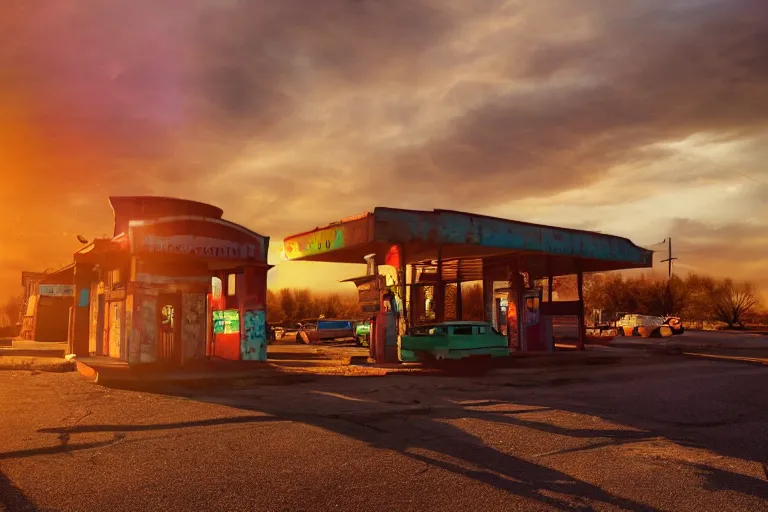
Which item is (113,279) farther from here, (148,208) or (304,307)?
(304,307)

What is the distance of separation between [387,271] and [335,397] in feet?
34.2

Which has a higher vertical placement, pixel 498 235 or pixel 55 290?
pixel 498 235

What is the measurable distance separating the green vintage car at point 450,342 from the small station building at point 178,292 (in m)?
5.48

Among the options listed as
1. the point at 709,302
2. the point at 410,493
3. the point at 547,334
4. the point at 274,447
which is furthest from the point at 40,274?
the point at 709,302

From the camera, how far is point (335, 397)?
13188 mm

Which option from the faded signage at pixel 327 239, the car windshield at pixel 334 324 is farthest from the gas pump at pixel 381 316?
the car windshield at pixel 334 324

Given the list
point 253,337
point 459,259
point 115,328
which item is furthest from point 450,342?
point 115,328

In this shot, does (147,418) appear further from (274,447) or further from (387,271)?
(387,271)

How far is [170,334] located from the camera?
20.3 m

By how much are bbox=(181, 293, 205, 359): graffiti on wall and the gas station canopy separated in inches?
211

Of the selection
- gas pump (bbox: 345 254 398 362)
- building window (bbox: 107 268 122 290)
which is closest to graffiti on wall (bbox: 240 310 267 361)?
gas pump (bbox: 345 254 398 362)

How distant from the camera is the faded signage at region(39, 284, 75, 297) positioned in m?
41.3

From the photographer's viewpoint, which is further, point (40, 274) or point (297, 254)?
point (40, 274)

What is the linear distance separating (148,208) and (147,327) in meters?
7.99
